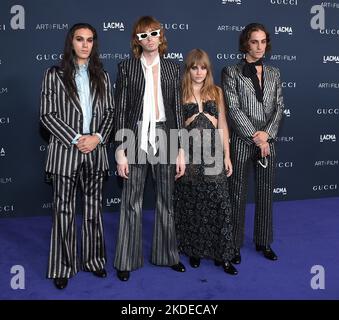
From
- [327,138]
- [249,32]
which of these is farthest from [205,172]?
[327,138]

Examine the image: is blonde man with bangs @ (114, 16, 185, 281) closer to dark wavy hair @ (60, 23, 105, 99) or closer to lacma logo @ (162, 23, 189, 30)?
dark wavy hair @ (60, 23, 105, 99)

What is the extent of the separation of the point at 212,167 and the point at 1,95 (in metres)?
2.49

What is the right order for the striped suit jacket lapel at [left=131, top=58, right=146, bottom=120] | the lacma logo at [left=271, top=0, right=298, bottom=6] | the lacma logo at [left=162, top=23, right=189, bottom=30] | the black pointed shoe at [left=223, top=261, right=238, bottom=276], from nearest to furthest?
the striped suit jacket lapel at [left=131, top=58, right=146, bottom=120], the black pointed shoe at [left=223, top=261, right=238, bottom=276], the lacma logo at [left=162, top=23, right=189, bottom=30], the lacma logo at [left=271, top=0, right=298, bottom=6]

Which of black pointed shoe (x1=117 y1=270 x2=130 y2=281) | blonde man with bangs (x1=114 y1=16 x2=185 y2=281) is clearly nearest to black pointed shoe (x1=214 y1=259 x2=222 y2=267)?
blonde man with bangs (x1=114 y1=16 x2=185 y2=281)

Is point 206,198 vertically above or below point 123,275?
above

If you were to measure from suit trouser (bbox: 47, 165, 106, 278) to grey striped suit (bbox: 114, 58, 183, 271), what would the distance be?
18 centimetres

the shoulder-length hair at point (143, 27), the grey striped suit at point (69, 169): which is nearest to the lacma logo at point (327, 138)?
the shoulder-length hair at point (143, 27)

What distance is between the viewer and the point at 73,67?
9.64ft

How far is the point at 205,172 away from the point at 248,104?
66 centimetres

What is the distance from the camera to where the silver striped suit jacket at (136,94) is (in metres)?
3.00

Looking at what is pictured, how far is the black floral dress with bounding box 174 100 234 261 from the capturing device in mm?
3232

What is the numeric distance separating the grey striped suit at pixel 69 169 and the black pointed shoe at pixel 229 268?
3.11 ft

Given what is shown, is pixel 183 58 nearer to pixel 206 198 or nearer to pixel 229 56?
pixel 229 56

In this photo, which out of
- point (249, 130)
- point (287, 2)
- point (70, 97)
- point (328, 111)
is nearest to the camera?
point (70, 97)
